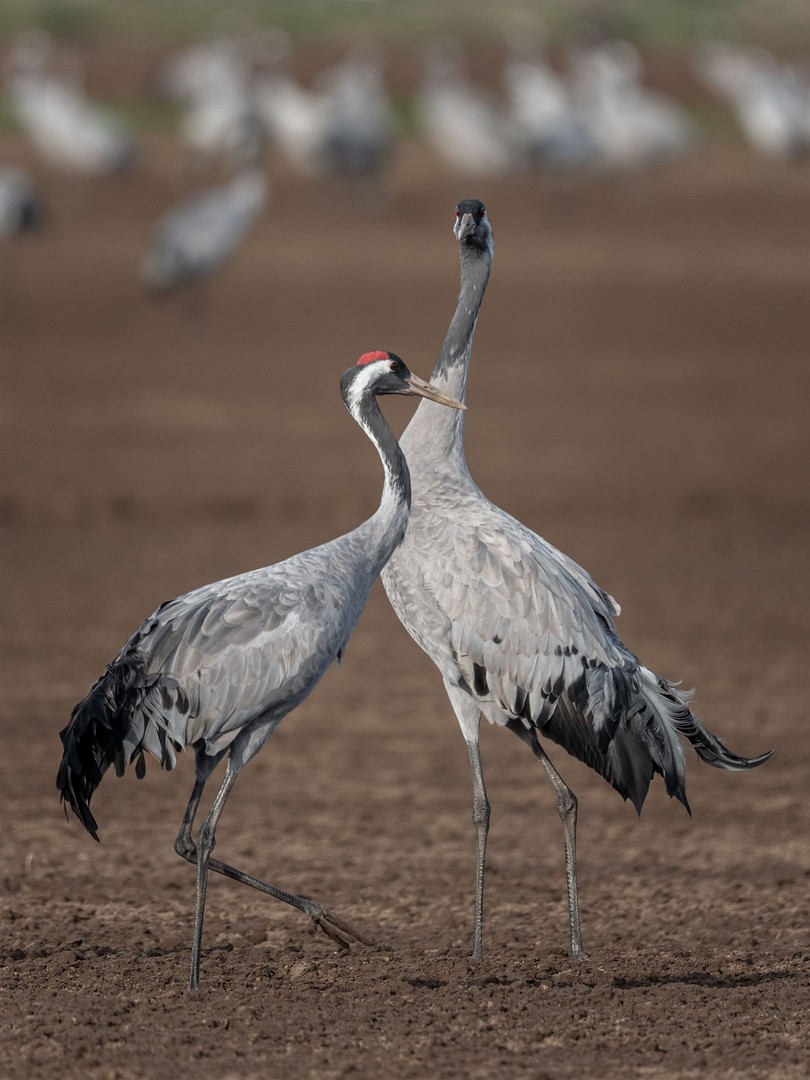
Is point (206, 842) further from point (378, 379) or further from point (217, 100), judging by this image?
point (217, 100)

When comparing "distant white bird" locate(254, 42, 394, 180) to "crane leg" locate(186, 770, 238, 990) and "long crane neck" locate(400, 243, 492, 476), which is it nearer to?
"long crane neck" locate(400, 243, 492, 476)

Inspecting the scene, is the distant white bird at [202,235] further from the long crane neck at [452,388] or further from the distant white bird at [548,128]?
the long crane neck at [452,388]

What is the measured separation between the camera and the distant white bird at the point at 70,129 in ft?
79.1

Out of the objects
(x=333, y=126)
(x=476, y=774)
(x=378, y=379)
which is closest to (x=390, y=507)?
(x=378, y=379)

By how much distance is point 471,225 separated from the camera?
5.34m

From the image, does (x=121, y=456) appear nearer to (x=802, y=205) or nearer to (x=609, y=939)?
(x=609, y=939)

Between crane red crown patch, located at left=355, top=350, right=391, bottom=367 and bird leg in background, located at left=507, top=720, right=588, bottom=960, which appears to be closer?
bird leg in background, located at left=507, top=720, right=588, bottom=960

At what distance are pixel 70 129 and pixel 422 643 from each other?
70.1 ft

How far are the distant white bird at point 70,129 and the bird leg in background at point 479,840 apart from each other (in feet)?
67.4

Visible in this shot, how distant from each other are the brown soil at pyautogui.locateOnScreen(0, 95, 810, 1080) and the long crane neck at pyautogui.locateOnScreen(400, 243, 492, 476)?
4.78 feet

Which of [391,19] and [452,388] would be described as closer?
[452,388]

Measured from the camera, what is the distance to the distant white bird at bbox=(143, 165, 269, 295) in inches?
677

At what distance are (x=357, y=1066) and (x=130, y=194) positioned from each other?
23.1 metres

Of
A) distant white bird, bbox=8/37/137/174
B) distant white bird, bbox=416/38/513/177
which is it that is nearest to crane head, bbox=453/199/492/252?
distant white bird, bbox=8/37/137/174
